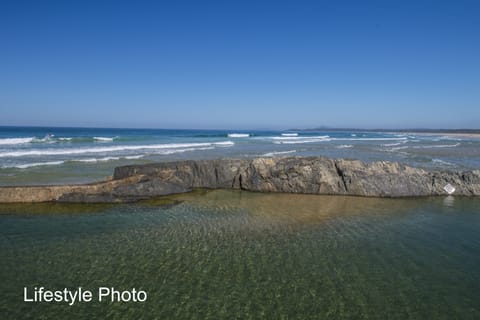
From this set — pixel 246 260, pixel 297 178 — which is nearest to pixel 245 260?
pixel 246 260

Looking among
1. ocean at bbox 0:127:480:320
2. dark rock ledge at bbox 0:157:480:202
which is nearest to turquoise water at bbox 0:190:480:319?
ocean at bbox 0:127:480:320

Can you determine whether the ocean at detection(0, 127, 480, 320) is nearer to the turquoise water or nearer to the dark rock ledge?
the turquoise water

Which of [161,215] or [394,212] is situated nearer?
[161,215]

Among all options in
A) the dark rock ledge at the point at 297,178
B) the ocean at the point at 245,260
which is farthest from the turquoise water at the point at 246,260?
the dark rock ledge at the point at 297,178

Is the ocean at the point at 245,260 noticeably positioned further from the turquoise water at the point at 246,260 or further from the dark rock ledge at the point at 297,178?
the dark rock ledge at the point at 297,178

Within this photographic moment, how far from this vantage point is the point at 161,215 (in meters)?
9.30

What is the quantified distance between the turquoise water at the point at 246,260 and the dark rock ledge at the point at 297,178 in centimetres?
231

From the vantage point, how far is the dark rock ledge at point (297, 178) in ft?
40.4

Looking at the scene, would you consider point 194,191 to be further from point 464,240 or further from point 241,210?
point 464,240

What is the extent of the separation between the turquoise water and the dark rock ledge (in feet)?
7.59

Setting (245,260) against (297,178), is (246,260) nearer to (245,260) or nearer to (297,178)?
(245,260)

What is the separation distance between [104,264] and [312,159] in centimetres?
966

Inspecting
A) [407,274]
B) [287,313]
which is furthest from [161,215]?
[407,274]

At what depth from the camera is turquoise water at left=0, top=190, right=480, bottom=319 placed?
4672mm
